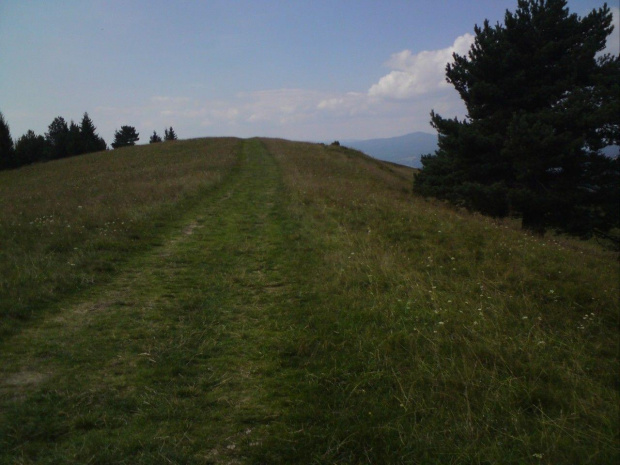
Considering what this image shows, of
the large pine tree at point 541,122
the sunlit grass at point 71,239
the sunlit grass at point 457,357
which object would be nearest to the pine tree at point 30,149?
the sunlit grass at point 71,239

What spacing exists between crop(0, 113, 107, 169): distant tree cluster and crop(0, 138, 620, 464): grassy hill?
5290cm

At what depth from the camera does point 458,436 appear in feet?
9.34

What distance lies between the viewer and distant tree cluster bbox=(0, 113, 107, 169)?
48938mm

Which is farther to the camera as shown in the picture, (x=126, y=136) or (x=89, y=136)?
(x=126, y=136)

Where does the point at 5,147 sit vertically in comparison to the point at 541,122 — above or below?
above

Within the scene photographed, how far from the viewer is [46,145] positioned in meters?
58.7

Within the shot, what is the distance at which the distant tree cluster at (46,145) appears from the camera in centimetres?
4894

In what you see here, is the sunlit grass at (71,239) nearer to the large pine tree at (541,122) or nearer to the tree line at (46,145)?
the large pine tree at (541,122)

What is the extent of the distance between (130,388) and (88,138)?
2615 inches

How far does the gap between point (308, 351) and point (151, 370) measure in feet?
5.22

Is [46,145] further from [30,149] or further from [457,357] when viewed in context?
[457,357]

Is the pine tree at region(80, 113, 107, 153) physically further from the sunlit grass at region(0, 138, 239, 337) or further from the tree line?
the sunlit grass at region(0, 138, 239, 337)

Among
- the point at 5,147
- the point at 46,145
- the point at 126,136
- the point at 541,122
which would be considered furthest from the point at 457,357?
the point at 126,136

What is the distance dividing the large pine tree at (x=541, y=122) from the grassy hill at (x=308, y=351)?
5.89 metres
